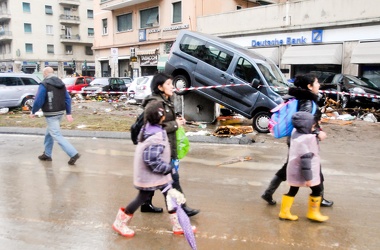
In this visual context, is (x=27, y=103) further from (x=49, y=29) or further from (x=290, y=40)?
(x=49, y=29)

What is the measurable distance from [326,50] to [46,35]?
5002 centimetres

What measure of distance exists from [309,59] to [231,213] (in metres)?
19.2

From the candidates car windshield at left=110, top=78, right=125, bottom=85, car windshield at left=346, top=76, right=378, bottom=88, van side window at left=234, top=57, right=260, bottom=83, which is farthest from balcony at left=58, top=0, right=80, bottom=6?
van side window at left=234, top=57, right=260, bottom=83

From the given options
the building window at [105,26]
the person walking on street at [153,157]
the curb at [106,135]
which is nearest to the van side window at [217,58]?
the curb at [106,135]

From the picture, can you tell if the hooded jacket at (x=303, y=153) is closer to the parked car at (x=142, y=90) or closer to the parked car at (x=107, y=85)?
the parked car at (x=142, y=90)

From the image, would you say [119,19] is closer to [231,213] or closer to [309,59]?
[309,59]

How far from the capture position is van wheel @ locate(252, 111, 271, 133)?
1038cm

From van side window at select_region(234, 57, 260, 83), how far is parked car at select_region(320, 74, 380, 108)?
462 centimetres

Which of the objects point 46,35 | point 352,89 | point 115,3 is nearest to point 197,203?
point 352,89

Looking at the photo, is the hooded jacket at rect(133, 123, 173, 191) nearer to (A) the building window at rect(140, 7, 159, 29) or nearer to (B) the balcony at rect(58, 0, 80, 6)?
(A) the building window at rect(140, 7, 159, 29)

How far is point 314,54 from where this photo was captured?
21.7 metres

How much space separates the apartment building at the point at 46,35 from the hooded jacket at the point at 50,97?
50.3 meters

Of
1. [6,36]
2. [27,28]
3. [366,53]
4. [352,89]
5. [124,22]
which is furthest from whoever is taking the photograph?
[27,28]

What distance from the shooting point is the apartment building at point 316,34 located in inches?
776
